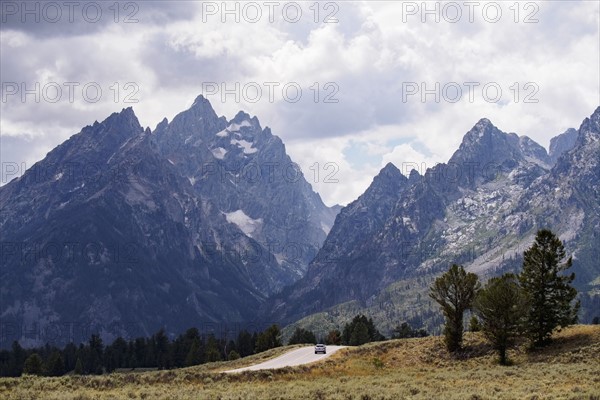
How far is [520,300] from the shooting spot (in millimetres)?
65875

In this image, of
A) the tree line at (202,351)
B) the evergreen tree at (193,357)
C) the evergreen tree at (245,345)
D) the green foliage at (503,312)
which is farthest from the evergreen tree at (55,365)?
the green foliage at (503,312)

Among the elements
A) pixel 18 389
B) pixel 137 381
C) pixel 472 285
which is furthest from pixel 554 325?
pixel 18 389

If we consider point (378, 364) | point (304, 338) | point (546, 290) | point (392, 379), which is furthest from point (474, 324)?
point (304, 338)

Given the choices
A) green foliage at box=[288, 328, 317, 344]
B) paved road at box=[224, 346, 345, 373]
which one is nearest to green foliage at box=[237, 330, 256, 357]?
Answer: green foliage at box=[288, 328, 317, 344]

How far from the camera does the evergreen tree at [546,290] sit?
68.9 m

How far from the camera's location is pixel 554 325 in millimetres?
69125

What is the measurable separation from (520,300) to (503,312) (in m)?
2.28

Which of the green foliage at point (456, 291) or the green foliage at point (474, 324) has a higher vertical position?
the green foliage at point (456, 291)

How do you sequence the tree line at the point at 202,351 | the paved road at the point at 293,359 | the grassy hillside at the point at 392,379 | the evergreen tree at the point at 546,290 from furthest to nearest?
1. the tree line at the point at 202,351
2. the paved road at the point at 293,359
3. the evergreen tree at the point at 546,290
4. the grassy hillside at the point at 392,379

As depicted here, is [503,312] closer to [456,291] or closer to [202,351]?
[456,291]

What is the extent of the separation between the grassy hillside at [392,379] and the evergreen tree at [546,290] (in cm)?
219

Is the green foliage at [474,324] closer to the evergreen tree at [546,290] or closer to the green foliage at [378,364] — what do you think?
the evergreen tree at [546,290]

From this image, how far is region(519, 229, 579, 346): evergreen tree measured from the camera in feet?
226

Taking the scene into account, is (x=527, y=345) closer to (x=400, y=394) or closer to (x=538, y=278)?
(x=538, y=278)
